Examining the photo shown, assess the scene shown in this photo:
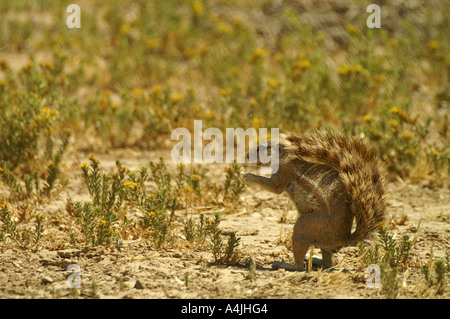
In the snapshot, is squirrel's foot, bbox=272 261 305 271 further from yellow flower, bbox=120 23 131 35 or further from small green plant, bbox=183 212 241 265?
yellow flower, bbox=120 23 131 35

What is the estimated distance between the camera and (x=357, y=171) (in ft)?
14.2

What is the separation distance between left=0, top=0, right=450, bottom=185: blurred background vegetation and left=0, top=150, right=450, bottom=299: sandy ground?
3.84 feet

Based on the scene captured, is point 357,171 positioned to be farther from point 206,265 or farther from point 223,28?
point 223,28

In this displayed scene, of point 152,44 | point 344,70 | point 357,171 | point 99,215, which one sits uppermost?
point 152,44

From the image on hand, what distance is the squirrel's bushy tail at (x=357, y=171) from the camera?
14.1 feet

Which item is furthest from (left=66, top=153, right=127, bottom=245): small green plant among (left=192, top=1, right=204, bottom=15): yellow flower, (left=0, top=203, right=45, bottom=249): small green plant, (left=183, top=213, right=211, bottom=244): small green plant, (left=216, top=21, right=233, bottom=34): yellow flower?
(left=192, top=1, right=204, bottom=15): yellow flower

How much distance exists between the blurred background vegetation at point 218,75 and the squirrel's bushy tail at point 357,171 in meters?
2.22

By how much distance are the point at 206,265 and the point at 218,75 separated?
482cm

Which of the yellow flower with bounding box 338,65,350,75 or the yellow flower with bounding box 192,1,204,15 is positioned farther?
the yellow flower with bounding box 192,1,204,15

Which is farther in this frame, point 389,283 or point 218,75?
point 218,75

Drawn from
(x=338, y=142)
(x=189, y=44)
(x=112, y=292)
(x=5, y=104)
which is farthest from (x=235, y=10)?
(x=112, y=292)

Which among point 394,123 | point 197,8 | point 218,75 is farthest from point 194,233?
point 197,8

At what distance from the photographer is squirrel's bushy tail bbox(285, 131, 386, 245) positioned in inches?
170

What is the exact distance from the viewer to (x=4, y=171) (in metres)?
5.72
